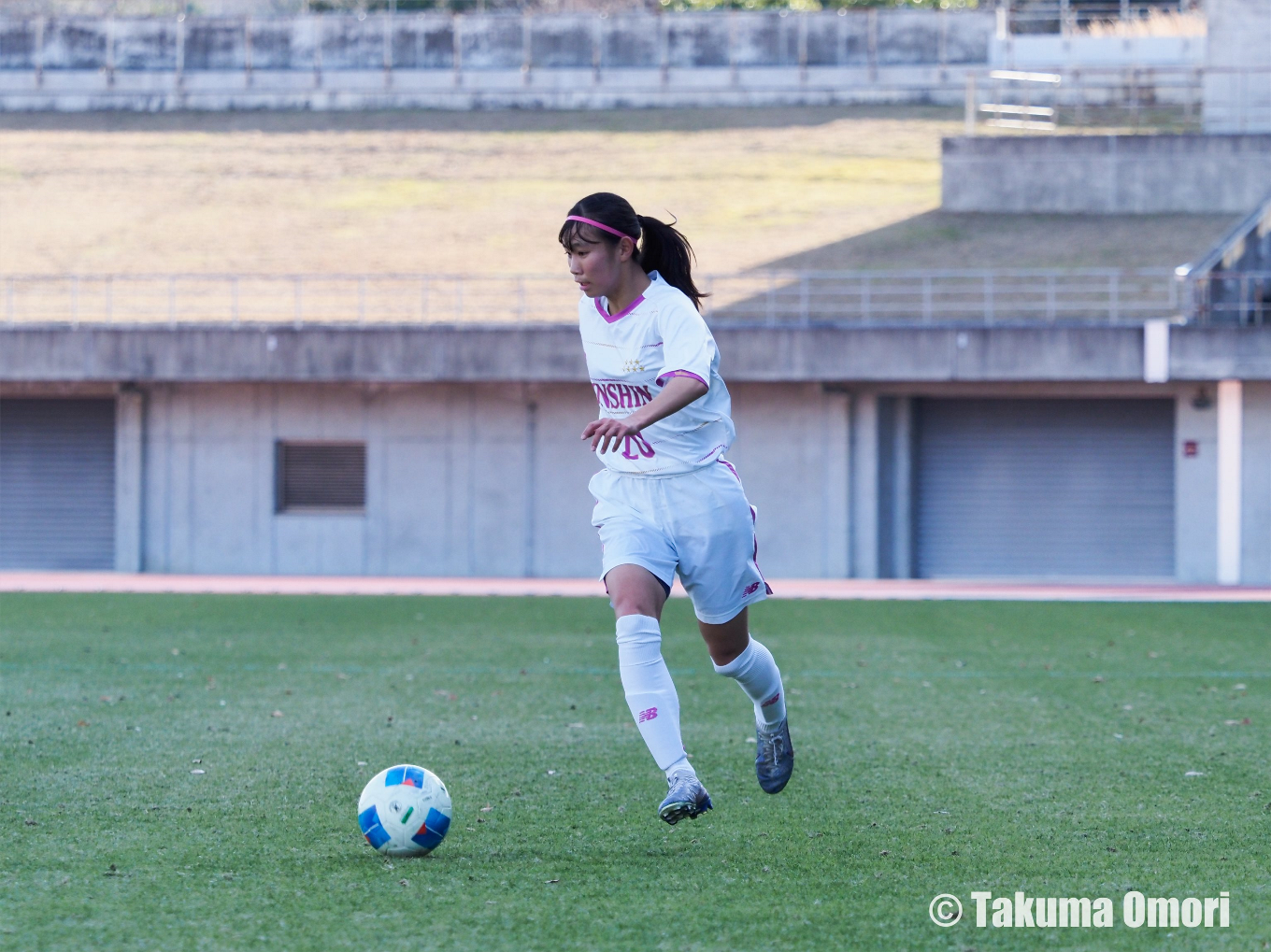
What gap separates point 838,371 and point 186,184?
1867cm

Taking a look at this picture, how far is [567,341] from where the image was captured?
25578 mm

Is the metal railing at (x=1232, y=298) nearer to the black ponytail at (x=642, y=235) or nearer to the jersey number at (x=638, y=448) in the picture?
the black ponytail at (x=642, y=235)

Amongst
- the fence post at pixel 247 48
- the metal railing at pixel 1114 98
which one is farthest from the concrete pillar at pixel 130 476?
the fence post at pixel 247 48

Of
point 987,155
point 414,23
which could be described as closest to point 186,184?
point 414,23

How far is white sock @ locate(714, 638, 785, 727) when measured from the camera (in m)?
5.97

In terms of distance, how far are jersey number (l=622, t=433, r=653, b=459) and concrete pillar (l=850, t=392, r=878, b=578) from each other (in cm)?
2130

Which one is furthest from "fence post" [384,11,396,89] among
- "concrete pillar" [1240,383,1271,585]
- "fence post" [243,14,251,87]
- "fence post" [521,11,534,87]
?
"concrete pillar" [1240,383,1271,585]

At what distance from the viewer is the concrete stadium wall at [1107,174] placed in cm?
3309

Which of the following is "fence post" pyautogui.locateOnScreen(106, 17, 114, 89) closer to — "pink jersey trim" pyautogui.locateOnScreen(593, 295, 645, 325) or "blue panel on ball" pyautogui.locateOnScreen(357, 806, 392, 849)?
"pink jersey trim" pyautogui.locateOnScreen(593, 295, 645, 325)

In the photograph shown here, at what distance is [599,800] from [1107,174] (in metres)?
30.0

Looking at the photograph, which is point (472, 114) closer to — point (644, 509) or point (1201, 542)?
point (1201, 542)

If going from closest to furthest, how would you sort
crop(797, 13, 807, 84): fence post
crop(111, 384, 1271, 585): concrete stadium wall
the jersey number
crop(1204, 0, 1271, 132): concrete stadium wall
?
the jersey number → crop(111, 384, 1271, 585): concrete stadium wall → crop(1204, 0, 1271, 132): concrete stadium wall → crop(797, 13, 807, 84): fence post

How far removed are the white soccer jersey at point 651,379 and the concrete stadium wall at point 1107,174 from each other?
2932 centimetres

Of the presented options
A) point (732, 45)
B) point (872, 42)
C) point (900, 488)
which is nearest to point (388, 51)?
point (732, 45)
